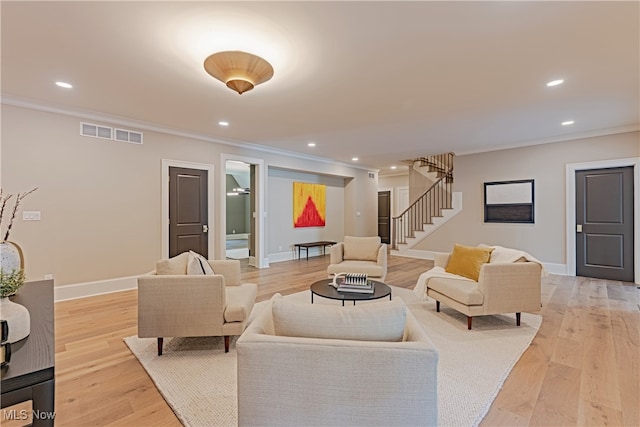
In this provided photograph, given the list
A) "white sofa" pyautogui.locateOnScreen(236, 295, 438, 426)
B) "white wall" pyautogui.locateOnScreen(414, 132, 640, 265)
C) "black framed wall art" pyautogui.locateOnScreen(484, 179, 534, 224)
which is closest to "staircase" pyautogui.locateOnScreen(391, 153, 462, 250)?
"white wall" pyautogui.locateOnScreen(414, 132, 640, 265)

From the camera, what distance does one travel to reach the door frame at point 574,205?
196 inches

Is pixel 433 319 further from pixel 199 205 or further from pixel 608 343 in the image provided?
pixel 199 205

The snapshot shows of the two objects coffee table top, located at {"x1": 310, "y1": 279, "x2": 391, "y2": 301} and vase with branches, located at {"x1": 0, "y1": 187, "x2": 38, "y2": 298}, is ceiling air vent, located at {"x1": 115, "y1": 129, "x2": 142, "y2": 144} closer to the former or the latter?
vase with branches, located at {"x1": 0, "y1": 187, "x2": 38, "y2": 298}

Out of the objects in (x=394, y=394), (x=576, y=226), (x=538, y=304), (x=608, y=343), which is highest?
(x=576, y=226)

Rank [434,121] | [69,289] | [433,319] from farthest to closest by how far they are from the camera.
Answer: [434,121], [69,289], [433,319]

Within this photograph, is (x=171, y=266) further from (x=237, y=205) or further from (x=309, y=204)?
(x=237, y=205)

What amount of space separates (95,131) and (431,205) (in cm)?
761

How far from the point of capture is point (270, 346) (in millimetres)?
1251

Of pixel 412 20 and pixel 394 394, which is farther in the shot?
pixel 412 20

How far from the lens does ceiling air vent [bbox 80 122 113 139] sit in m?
4.26

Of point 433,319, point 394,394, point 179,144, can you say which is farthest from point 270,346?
point 179,144

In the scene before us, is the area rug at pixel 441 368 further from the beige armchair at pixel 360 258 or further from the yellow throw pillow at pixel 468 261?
the beige armchair at pixel 360 258

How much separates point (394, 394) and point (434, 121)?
434 cm

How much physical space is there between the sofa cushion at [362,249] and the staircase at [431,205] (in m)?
3.43
